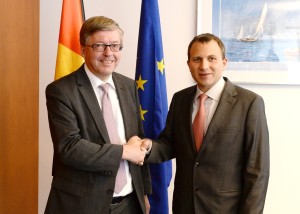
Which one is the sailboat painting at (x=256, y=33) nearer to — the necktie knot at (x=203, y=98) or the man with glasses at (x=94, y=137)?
the necktie knot at (x=203, y=98)

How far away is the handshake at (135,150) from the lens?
157cm

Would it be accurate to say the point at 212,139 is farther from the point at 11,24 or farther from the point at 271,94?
the point at 11,24

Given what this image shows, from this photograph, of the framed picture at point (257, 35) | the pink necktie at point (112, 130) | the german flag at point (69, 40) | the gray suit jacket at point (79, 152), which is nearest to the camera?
the gray suit jacket at point (79, 152)

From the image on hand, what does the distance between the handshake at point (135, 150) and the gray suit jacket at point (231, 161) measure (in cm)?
21

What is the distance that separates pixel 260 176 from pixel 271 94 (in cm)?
114

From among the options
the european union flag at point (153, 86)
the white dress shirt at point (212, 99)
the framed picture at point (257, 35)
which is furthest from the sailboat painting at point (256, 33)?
the white dress shirt at point (212, 99)

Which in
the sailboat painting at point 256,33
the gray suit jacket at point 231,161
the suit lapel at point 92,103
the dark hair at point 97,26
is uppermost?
the sailboat painting at point 256,33

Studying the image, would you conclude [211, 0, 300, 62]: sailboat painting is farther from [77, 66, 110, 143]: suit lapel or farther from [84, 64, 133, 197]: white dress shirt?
[77, 66, 110, 143]: suit lapel

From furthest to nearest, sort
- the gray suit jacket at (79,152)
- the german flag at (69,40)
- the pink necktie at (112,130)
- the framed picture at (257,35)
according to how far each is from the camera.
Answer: the framed picture at (257,35), the german flag at (69,40), the pink necktie at (112,130), the gray suit jacket at (79,152)

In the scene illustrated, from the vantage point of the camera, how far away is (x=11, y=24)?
2.12 metres

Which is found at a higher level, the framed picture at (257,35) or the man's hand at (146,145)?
the framed picture at (257,35)

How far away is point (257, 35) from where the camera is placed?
2.50 metres

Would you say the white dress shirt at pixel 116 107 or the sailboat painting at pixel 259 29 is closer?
the white dress shirt at pixel 116 107

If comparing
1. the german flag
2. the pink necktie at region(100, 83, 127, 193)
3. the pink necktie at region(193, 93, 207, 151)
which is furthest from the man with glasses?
the german flag
